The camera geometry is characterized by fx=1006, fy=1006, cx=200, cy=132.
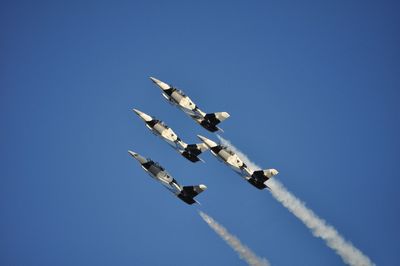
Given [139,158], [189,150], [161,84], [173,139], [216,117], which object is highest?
[216,117]

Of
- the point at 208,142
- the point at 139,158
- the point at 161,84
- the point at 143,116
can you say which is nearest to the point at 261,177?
the point at 208,142

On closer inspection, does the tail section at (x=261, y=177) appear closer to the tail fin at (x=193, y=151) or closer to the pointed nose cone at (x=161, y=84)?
the tail fin at (x=193, y=151)

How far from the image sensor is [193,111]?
622ft

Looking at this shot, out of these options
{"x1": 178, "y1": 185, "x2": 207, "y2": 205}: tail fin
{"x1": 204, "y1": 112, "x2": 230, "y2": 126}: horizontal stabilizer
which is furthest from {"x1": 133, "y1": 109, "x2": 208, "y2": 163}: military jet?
{"x1": 178, "y1": 185, "x2": 207, "y2": 205}: tail fin

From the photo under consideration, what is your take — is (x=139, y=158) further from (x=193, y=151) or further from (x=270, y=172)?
(x=270, y=172)

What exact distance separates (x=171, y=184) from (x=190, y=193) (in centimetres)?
396

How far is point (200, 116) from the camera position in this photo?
189750mm

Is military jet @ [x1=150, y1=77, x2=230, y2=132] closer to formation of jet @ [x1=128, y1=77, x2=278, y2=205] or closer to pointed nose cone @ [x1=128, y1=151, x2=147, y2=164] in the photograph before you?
formation of jet @ [x1=128, y1=77, x2=278, y2=205]

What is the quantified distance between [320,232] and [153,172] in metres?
35.3

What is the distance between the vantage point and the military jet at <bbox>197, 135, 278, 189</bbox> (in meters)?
187

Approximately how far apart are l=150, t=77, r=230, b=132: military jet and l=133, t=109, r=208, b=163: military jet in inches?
161

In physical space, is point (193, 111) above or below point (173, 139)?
above

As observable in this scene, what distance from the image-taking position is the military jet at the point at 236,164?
614 feet

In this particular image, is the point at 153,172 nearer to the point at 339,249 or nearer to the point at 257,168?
the point at 257,168
